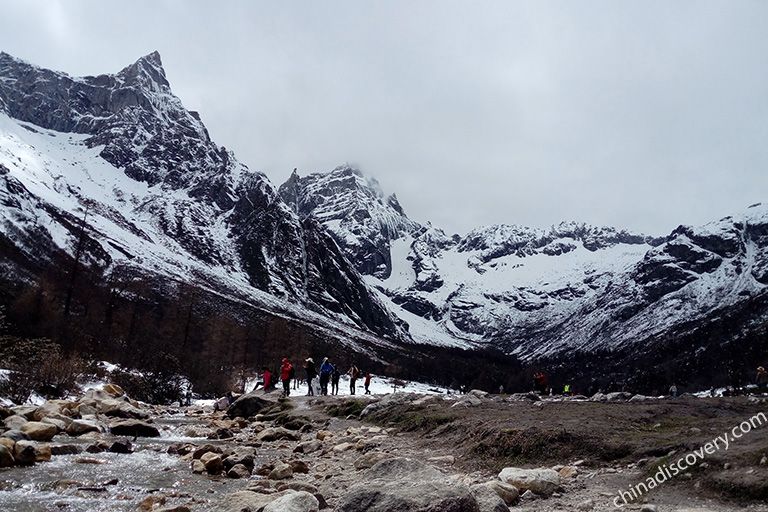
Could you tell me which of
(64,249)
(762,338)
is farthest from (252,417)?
(762,338)

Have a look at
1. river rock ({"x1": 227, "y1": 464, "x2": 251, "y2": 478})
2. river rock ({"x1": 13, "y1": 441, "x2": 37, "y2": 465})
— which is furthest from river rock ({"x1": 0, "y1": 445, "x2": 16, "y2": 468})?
river rock ({"x1": 227, "y1": 464, "x2": 251, "y2": 478})

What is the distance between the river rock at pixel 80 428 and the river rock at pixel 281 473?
10746 millimetres

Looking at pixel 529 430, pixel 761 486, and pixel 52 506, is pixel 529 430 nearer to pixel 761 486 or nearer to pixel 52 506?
pixel 761 486

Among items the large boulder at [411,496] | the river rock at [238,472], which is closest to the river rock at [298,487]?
the river rock at [238,472]

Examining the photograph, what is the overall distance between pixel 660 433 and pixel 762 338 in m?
196

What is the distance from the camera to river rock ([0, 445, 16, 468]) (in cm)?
1417

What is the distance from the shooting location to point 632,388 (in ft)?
537

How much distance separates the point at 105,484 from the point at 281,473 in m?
4.09

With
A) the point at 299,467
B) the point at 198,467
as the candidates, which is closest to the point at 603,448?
the point at 299,467

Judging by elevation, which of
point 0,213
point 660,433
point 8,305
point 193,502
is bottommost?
point 193,502

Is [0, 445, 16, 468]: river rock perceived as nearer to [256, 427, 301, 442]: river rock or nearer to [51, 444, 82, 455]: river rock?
[51, 444, 82, 455]: river rock

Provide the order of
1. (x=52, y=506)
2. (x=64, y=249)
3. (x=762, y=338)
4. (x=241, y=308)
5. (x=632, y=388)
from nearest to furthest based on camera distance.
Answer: (x=52, y=506)
(x=64, y=249)
(x=632, y=388)
(x=762, y=338)
(x=241, y=308)

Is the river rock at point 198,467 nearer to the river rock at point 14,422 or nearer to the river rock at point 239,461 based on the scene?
the river rock at point 239,461

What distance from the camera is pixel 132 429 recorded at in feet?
74.9
